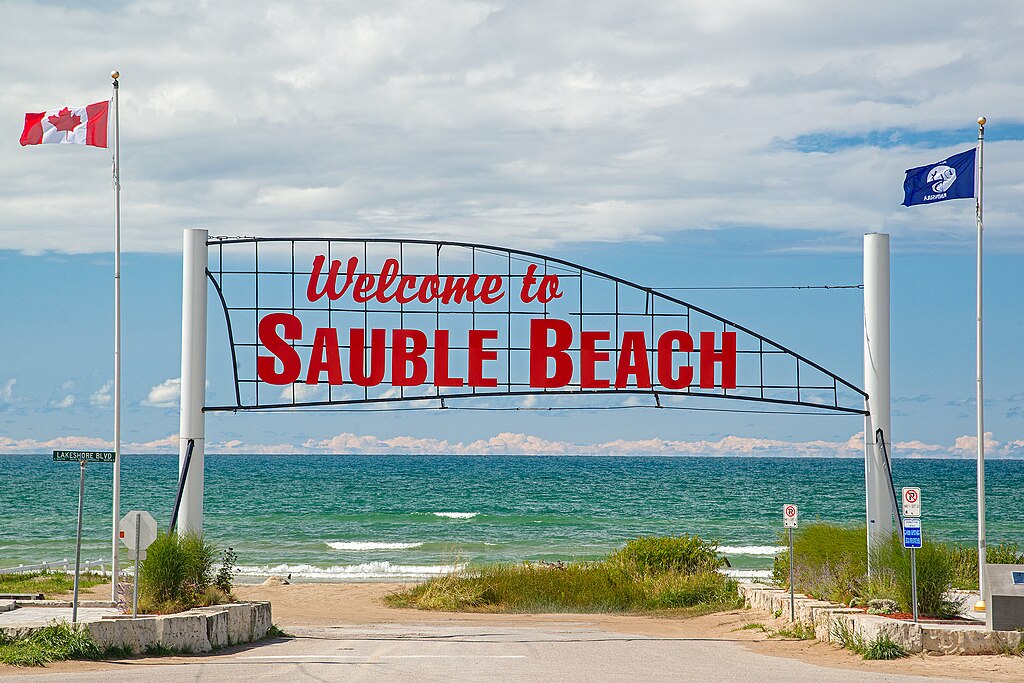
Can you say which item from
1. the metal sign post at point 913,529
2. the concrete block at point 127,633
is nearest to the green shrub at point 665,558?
the metal sign post at point 913,529

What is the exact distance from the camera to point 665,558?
27719 mm

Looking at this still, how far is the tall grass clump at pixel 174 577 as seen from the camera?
1753cm

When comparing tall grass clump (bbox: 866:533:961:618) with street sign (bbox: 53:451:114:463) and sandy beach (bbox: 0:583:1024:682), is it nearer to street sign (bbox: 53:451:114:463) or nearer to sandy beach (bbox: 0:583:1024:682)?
sandy beach (bbox: 0:583:1024:682)

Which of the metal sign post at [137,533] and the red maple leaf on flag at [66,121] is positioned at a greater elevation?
the red maple leaf on flag at [66,121]

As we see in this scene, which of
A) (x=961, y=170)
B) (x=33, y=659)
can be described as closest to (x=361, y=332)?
(x=33, y=659)

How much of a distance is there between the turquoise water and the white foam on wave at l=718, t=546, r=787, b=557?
0.26 ft

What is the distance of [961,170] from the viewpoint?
19.4 m

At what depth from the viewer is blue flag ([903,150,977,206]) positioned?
19359mm

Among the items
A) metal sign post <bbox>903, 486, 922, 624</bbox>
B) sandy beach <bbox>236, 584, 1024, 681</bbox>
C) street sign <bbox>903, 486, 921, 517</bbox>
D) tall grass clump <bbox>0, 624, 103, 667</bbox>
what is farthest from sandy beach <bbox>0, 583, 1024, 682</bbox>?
street sign <bbox>903, 486, 921, 517</bbox>

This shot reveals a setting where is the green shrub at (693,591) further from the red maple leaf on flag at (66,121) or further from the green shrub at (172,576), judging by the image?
the red maple leaf on flag at (66,121)

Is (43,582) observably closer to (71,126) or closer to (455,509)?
(71,126)

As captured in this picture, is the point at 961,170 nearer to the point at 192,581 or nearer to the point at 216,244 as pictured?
the point at 216,244

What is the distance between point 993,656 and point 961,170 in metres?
8.50

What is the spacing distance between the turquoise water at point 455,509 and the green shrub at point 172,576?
1682 centimetres
